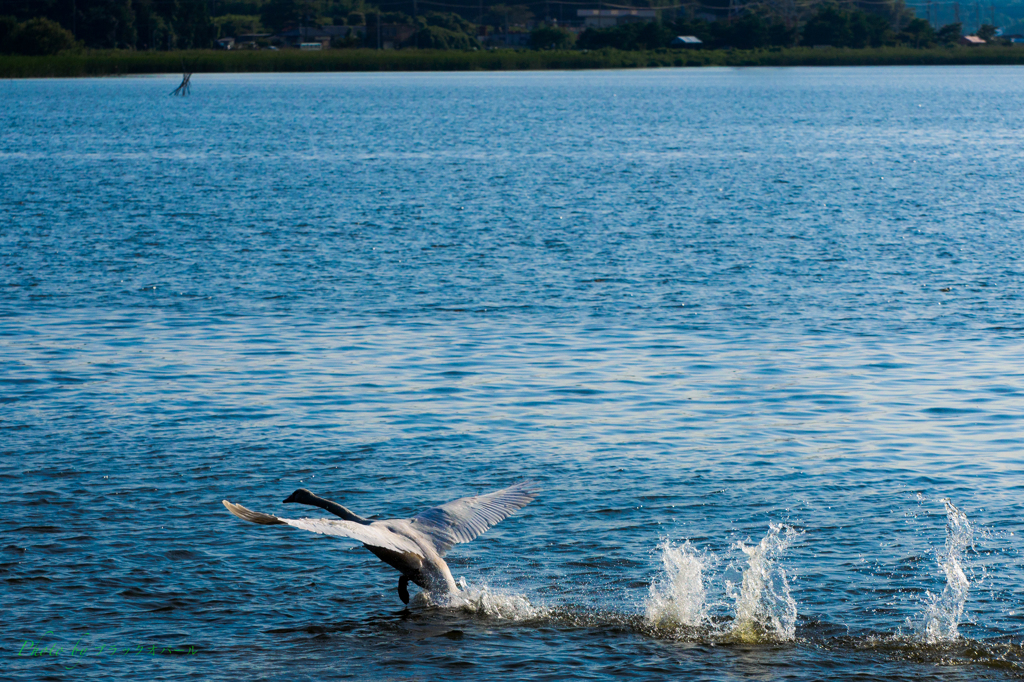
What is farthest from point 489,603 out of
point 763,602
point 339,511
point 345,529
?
point 763,602

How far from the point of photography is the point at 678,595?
1052cm

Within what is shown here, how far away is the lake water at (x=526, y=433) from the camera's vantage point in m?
10.1

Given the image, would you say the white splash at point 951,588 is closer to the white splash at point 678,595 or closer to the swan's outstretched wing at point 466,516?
the white splash at point 678,595

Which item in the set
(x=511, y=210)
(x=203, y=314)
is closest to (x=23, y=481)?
(x=203, y=314)

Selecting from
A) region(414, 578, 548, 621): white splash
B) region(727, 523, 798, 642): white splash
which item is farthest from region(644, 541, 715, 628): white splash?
region(414, 578, 548, 621): white splash

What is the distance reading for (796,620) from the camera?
10.3 m

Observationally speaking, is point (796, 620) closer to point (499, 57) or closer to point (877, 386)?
point (877, 386)

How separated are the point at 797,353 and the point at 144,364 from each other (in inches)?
386

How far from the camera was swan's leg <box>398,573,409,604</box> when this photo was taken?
10.4 m

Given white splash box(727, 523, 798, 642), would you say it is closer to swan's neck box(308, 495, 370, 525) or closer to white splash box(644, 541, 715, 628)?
white splash box(644, 541, 715, 628)

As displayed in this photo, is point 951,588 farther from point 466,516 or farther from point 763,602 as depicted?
point 466,516

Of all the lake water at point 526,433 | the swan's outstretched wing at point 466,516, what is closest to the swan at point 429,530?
the swan's outstretched wing at point 466,516

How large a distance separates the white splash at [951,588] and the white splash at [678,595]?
174cm

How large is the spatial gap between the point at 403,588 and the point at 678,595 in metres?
2.21
